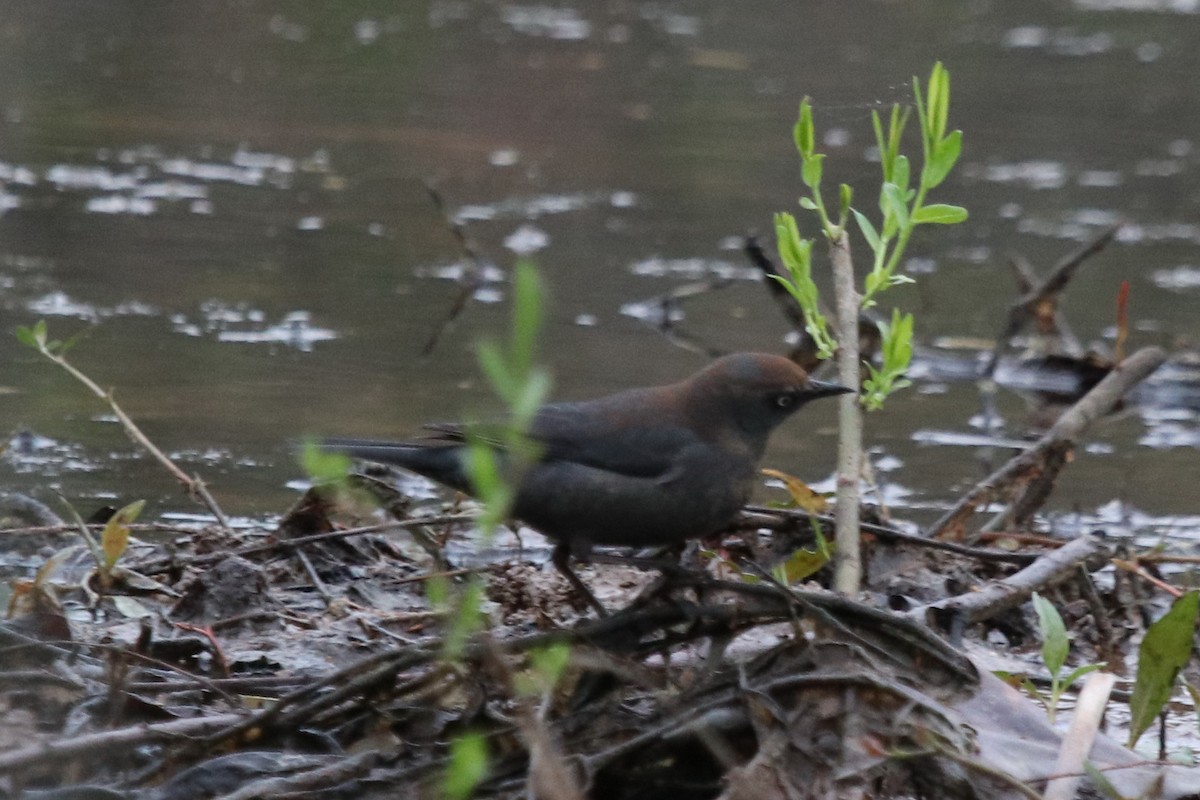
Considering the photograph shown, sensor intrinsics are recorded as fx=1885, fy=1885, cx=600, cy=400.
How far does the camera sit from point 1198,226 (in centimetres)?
Result: 996

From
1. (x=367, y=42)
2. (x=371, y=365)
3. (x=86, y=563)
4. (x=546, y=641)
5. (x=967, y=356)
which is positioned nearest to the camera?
(x=546, y=641)

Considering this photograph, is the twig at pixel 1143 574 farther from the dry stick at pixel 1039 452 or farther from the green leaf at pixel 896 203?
the green leaf at pixel 896 203

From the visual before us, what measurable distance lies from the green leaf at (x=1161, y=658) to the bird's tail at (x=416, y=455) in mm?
1323

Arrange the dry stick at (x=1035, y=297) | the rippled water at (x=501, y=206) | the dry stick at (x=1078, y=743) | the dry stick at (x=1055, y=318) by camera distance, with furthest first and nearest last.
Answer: the dry stick at (x=1055, y=318)
the dry stick at (x=1035, y=297)
the rippled water at (x=501, y=206)
the dry stick at (x=1078, y=743)

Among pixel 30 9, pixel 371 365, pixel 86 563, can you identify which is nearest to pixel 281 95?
pixel 30 9

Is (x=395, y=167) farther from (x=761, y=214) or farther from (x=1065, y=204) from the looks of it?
(x=1065, y=204)

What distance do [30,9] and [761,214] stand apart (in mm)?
7890

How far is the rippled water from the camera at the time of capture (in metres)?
6.31

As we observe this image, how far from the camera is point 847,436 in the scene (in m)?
3.89

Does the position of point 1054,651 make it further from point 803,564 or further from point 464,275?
point 464,275

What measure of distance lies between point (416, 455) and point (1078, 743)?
1.38 metres

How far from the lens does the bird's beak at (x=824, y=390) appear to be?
3.72 m

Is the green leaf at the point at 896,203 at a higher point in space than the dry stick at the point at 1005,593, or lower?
higher

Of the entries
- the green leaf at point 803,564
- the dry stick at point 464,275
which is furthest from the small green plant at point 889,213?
the dry stick at point 464,275
